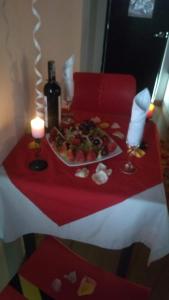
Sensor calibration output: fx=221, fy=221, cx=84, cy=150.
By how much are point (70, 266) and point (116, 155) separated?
46cm

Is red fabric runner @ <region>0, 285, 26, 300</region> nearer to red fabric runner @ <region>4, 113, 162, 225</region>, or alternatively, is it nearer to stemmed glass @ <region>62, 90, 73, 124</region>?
red fabric runner @ <region>4, 113, 162, 225</region>

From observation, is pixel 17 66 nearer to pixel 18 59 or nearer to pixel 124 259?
pixel 18 59

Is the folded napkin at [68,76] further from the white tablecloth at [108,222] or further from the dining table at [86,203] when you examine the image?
the white tablecloth at [108,222]

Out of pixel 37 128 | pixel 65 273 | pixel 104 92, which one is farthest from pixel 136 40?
pixel 65 273

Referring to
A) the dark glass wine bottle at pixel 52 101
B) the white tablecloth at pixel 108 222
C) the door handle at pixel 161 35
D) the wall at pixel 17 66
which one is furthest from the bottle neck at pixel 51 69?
the door handle at pixel 161 35

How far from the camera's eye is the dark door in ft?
8.45

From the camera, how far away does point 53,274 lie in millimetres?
815

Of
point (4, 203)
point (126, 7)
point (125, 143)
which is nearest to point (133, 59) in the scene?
point (126, 7)

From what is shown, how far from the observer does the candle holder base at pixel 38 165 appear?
0.79m

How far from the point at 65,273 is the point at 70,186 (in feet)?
1.15

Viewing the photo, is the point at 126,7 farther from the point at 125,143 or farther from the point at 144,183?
the point at 144,183

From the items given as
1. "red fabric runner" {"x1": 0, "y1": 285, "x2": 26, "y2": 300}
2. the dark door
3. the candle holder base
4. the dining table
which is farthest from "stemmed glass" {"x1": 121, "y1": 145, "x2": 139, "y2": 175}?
the dark door

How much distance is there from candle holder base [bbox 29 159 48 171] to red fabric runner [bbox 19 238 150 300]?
32cm

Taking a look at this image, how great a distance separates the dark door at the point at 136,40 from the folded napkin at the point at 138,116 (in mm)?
2226
